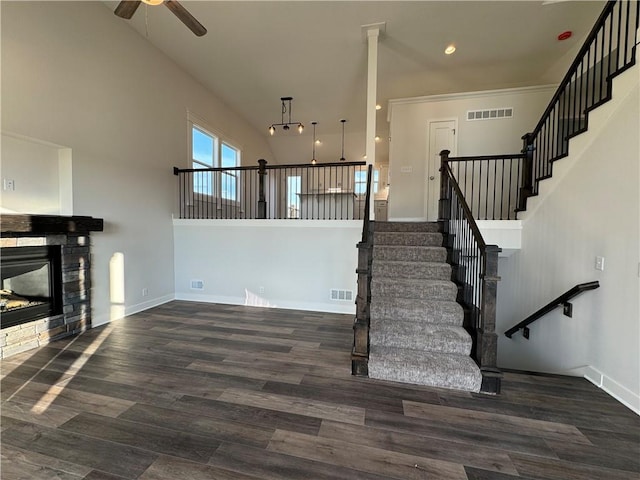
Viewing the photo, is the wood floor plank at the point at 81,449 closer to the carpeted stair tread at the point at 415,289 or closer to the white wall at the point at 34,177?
the white wall at the point at 34,177

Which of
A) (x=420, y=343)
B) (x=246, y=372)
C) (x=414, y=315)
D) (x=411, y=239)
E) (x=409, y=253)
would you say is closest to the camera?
(x=246, y=372)

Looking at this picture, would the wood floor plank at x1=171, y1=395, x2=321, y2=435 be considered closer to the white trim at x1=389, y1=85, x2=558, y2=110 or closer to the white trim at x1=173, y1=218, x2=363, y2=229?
the white trim at x1=173, y1=218, x2=363, y2=229

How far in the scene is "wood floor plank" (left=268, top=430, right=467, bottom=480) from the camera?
1.50m

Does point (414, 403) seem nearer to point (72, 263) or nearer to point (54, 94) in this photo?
point (72, 263)

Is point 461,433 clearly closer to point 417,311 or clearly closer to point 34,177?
point 417,311

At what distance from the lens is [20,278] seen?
10.4 ft

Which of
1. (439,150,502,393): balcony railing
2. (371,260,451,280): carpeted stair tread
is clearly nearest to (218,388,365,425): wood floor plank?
(439,150,502,393): balcony railing

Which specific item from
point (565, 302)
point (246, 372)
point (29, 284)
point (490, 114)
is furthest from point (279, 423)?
point (490, 114)

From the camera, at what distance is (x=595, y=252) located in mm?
2580

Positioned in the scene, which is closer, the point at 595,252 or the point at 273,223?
the point at 595,252

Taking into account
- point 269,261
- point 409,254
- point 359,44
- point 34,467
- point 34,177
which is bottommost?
point 34,467

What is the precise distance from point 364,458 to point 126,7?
3.72m

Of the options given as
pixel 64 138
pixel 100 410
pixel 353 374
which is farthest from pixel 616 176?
pixel 64 138

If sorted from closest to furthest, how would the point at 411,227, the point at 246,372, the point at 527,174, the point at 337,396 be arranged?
the point at 337,396 < the point at 246,372 < the point at 527,174 < the point at 411,227
